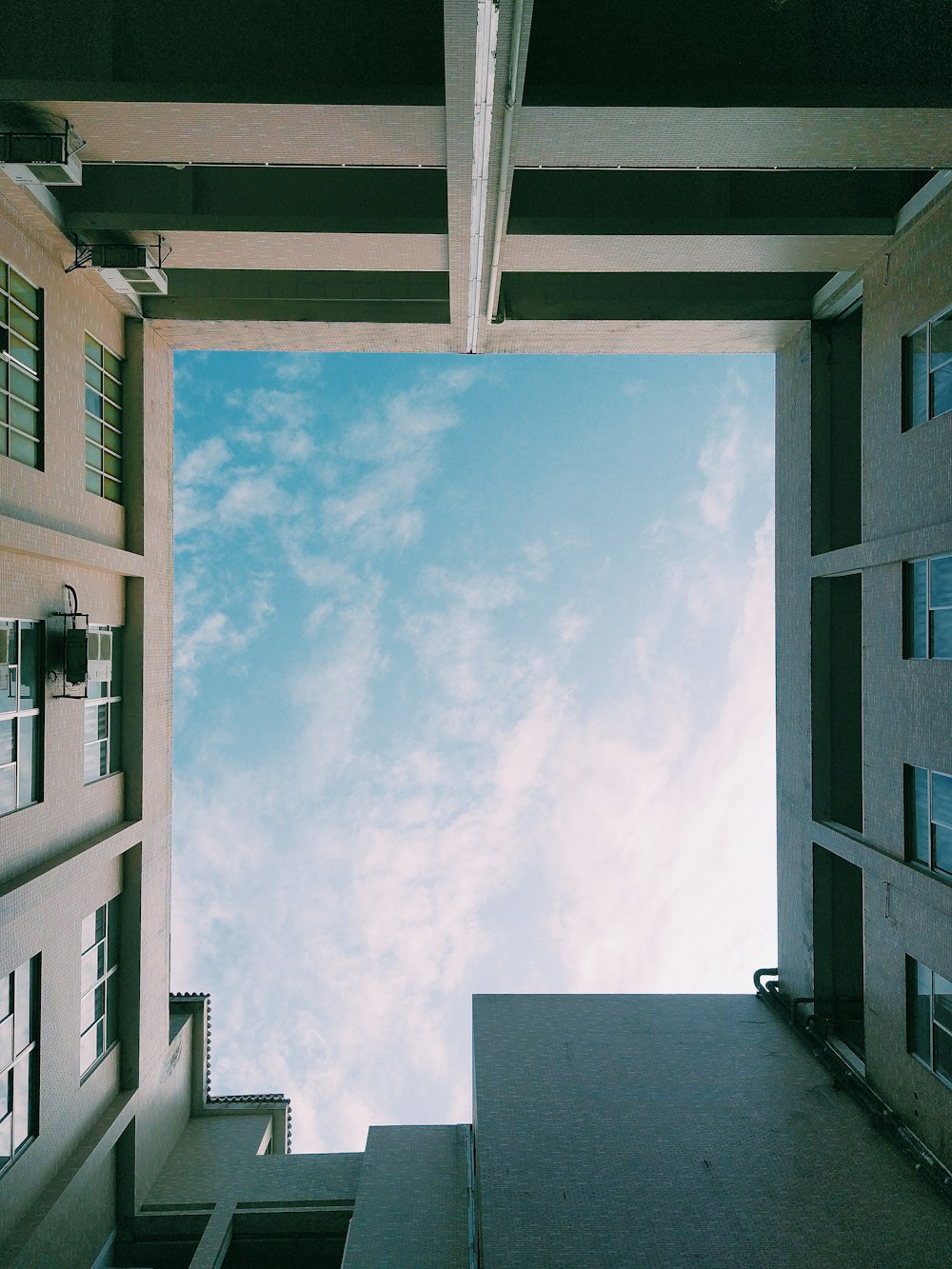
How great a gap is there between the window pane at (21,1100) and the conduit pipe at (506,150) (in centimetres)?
1648

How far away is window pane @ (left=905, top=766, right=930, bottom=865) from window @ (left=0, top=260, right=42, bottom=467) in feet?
55.3

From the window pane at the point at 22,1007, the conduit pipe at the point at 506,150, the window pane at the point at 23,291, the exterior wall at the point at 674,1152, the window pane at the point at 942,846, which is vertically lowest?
the exterior wall at the point at 674,1152

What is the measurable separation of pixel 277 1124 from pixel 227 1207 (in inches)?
188

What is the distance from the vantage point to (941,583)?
1192cm

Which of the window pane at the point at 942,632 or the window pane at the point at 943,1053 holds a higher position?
the window pane at the point at 942,632

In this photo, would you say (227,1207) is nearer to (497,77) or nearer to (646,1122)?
(646,1122)

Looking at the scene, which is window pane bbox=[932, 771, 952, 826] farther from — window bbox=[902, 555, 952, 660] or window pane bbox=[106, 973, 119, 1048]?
window pane bbox=[106, 973, 119, 1048]

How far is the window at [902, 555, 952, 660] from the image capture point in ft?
38.6

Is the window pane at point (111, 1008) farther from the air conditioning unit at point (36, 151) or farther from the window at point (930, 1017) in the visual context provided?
the window at point (930, 1017)

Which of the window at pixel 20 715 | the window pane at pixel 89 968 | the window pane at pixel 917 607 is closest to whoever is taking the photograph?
the window at pixel 20 715

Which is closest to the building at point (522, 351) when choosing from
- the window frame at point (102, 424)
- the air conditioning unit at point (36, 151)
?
the air conditioning unit at point (36, 151)

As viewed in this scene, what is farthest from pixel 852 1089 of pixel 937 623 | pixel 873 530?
pixel 873 530

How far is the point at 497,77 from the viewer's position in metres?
9.20

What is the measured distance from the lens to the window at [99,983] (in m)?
14.0
